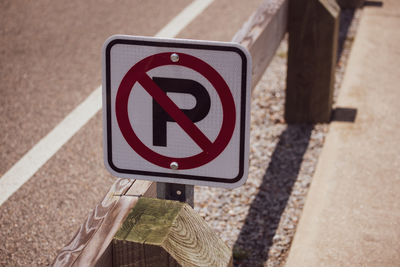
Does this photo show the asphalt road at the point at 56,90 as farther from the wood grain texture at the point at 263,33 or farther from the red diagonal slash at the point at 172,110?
the red diagonal slash at the point at 172,110

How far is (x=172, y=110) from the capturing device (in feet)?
5.73

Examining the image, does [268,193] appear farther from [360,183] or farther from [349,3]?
[349,3]

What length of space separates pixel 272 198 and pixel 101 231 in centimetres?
199

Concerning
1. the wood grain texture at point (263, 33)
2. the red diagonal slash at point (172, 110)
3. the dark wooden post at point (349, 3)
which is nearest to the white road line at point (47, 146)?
the wood grain texture at point (263, 33)

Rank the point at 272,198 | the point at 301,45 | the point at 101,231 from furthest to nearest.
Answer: the point at 301,45 < the point at 272,198 < the point at 101,231

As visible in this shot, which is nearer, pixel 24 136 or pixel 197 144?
pixel 197 144

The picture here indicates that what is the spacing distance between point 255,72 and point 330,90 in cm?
130

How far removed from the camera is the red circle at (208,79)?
170 cm

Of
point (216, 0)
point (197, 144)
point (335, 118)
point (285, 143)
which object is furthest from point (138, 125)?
point (216, 0)

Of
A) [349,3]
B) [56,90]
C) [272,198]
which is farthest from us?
[349,3]

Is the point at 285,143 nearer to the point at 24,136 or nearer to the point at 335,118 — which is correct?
the point at 335,118

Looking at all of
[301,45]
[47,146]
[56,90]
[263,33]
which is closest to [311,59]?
[301,45]

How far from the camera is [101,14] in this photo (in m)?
6.82

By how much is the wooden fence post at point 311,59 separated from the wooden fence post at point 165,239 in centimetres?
265
